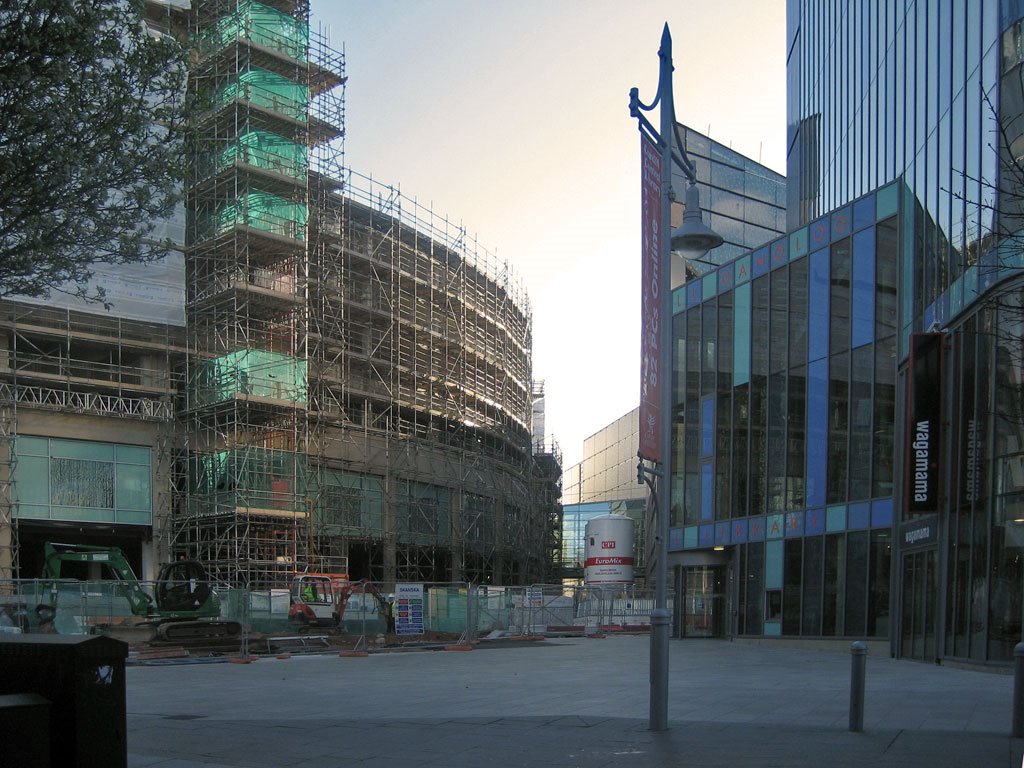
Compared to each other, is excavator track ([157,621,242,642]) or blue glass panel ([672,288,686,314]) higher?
blue glass panel ([672,288,686,314])

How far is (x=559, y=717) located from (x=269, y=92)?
40.3 metres

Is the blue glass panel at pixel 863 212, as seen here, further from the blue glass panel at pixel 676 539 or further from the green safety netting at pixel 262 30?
the green safety netting at pixel 262 30

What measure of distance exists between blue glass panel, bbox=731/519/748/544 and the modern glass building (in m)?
0.10

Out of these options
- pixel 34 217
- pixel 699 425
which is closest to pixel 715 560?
pixel 699 425

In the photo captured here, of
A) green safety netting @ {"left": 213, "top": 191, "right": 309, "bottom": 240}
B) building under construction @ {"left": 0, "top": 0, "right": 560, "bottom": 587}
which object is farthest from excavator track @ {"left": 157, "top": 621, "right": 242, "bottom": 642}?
green safety netting @ {"left": 213, "top": 191, "right": 309, "bottom": 240}

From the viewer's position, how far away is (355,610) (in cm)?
3022

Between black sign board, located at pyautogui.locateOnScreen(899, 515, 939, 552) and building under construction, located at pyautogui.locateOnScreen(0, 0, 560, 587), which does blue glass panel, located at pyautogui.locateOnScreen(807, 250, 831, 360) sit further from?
building under construction, located at pyautogui.locateOnScreen(0, 0, 560, 587)

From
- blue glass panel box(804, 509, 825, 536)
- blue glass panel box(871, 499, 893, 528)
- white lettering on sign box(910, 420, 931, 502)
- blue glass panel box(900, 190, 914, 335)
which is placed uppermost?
blue glass panel box(900, 190, 914, 335)

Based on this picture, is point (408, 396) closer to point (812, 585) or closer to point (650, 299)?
point (812, 585)

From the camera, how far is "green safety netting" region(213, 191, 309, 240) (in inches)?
1781

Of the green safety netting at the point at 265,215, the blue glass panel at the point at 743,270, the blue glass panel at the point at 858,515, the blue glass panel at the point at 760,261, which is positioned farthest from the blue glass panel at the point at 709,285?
the green safety netting at the point at 265,215

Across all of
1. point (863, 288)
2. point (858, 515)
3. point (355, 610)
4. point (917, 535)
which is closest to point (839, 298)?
point (863, 288)

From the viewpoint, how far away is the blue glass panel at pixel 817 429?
1131 inches

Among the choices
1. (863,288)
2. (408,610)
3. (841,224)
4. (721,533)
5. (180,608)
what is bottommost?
(408,610)
